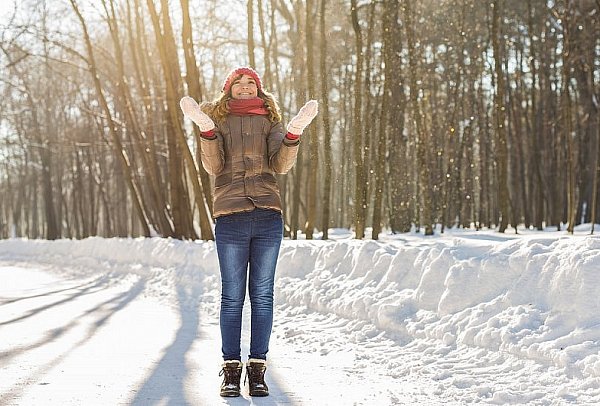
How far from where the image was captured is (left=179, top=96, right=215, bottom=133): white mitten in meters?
4.54

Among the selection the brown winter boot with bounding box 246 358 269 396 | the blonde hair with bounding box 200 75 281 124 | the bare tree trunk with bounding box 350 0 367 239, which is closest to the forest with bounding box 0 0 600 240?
the bare tree trunk with bounding box 350 0 367 239

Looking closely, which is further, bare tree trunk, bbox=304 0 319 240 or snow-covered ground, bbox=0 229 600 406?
bare tree trunk, bbox=304 0 319 240

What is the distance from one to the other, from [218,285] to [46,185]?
92.5ft

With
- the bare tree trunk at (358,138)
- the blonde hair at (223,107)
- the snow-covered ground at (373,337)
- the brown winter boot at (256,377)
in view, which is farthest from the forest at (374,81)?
the brown winter boot at (256,377)

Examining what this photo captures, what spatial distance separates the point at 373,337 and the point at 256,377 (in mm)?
2110

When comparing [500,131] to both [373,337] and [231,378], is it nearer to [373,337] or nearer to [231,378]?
[373,337]

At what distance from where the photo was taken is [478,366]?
509cm

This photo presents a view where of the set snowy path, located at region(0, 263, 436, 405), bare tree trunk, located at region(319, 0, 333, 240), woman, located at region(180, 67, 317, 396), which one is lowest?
snowy path, located at region(0, 263, 436, 405)

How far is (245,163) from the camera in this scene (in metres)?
4.80

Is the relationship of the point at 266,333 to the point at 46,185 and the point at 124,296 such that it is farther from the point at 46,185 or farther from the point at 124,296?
the point at 46,185

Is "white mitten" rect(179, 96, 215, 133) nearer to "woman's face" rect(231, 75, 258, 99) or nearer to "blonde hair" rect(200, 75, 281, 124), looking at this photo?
"blonde hair" rect(200, 75, 281, 124)

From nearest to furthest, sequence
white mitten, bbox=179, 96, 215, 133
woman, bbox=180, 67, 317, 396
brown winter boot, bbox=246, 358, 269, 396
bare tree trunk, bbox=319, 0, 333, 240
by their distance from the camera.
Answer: white mitten, bbox=179, 96, 215, 133
brown winter boot, bbox=246, 358, 269, 396
woman, bbox=180, 67, 317, 396
bare tree trunk, bbox=319, 0, 333, 240

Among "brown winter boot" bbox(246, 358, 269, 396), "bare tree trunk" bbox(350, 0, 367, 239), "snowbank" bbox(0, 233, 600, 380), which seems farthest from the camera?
"bare tree trunk" bbox(350, 0, 367, 239)

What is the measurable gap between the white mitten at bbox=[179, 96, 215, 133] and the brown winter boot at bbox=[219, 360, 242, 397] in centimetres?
149
